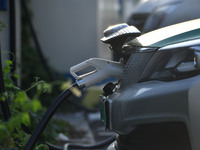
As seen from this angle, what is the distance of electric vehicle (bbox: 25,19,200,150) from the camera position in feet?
8.07

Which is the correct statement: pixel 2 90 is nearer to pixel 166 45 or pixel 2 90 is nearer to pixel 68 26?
pixel 166 45

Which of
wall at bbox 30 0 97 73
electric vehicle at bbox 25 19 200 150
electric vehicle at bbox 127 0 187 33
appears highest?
electric vehicle at bbox 25 19 200 150

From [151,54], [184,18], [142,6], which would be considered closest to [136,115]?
[151,54]

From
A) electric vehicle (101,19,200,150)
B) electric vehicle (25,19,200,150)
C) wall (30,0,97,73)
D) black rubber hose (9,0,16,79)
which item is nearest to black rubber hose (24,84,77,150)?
electric vehicle (25,19,200,150)

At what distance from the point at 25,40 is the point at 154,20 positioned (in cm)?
306

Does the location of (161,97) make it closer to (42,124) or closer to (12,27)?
(42,124)

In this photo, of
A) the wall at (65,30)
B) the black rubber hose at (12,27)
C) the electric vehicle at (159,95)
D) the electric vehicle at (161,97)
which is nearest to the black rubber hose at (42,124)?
the electric vehicle at (159,95)

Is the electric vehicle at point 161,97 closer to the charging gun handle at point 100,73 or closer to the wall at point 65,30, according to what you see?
the charging gun handle at point 100,73

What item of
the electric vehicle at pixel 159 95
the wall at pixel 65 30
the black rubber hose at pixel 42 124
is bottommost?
the wall at pixel 65 30

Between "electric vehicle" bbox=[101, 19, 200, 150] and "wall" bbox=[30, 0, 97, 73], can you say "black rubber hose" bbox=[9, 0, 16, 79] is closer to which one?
"electric vehicle" bbox=[101, 19, 200, 150]

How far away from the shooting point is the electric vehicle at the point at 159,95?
8.07 feet

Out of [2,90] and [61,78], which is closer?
[2,90]

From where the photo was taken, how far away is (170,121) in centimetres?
249

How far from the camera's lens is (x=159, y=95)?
2.48 meters
